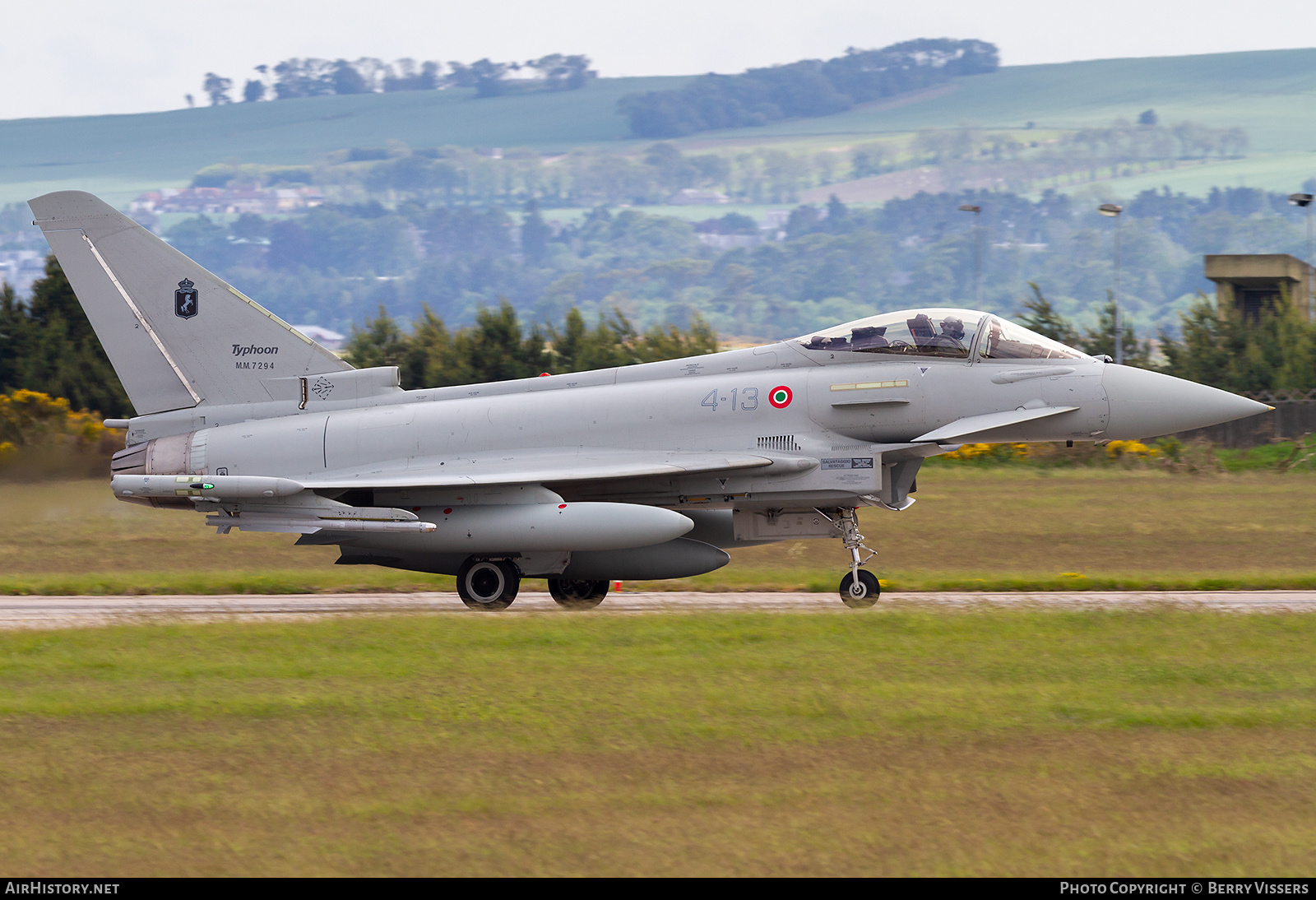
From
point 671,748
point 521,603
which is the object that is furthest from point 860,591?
point 671,748

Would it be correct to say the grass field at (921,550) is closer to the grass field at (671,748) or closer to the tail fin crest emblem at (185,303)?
the tail fin crest emblem at (185,303)

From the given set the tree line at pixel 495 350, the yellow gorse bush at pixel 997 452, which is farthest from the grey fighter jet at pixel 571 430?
the tree line at pixel 495 350

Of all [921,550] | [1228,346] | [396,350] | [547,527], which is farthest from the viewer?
[1228,346]

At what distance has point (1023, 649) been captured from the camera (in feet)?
37.5

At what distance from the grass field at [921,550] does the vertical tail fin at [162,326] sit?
2.94 m

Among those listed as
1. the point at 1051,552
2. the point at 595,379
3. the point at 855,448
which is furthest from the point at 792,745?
the point at 1051,552

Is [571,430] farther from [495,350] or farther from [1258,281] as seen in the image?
[1258,281]

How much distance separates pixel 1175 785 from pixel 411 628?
7434 mm

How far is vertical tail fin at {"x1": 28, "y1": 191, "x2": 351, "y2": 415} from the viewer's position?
54.2 feet

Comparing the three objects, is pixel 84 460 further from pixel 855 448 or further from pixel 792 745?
pixel 792 745

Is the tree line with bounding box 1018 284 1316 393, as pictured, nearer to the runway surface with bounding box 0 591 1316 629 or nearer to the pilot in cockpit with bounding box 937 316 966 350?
the runway surface with bounding box 0 591 1316 629

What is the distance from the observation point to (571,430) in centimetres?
1559

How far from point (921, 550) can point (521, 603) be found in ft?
24.6

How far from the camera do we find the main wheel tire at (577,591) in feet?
54.0
